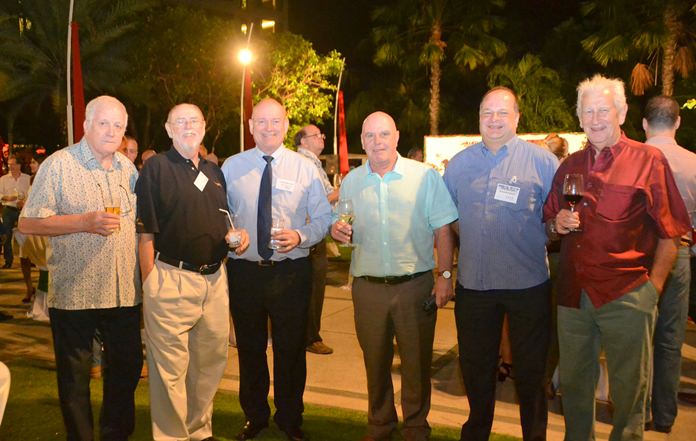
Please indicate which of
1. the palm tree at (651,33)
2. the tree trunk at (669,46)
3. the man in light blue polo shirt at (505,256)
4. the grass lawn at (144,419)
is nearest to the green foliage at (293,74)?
the palm tree at (651,33)

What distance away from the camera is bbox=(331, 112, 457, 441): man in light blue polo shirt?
14.6ft

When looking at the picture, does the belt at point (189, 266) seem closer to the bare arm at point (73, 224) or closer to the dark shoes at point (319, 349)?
the bare arm at point (73, 224)

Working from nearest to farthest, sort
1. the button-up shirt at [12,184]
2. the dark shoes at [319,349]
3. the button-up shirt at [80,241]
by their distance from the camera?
the button-up shirt at [80,241] < the dark shoes at [319,349] < the button-up shirt at [12,184]

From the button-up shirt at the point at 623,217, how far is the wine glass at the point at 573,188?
0.57 ft

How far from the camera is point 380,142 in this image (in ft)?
14.6

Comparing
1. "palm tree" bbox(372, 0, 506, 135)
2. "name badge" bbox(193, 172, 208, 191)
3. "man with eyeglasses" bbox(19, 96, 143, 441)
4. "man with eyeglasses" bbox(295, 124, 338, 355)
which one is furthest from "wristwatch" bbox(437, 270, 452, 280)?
"palm tree" bbox(372, 0, 506, 135)

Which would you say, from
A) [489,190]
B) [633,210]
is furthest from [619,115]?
[489,190]

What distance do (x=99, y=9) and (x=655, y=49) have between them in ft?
77.9

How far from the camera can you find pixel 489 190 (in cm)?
418

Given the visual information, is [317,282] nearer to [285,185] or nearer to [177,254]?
[285,185]

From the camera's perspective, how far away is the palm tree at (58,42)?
3034cm

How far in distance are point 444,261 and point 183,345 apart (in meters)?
1.82

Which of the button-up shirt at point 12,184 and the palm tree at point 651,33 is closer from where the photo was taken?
the button-up shirt at point 12,184

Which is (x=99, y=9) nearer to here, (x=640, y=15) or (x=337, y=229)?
(x=640, y=15)
